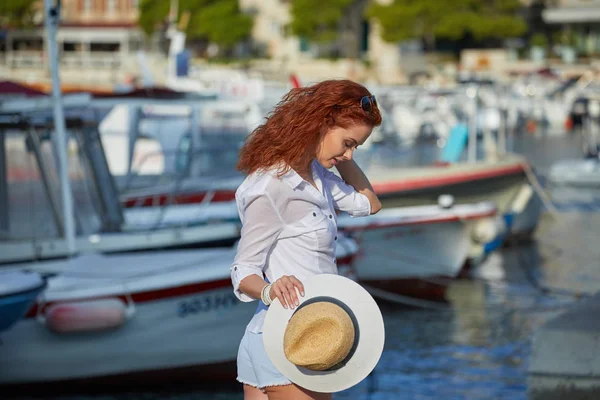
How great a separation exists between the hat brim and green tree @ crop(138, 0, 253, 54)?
73.8 meters

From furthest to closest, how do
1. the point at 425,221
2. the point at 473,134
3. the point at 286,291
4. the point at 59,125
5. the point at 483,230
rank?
the point at 473,134
the point at 483,230
the point at 425,221
the point at 59,125
the point at 286,291

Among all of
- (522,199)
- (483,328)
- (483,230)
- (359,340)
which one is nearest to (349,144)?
(359,340)

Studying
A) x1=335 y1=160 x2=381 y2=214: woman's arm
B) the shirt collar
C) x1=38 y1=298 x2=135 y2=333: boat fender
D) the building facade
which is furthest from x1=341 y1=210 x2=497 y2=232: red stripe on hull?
the building facade

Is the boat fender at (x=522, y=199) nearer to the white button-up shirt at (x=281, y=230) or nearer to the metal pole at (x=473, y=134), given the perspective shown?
the metal pole at (x=473, y=134)

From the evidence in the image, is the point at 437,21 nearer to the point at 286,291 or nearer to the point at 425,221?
the point at 425,221

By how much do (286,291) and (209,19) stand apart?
74287 millimetres

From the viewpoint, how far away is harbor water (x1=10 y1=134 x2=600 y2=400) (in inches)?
388

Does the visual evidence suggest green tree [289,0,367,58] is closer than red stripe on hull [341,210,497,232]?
No

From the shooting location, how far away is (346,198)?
4.27 m

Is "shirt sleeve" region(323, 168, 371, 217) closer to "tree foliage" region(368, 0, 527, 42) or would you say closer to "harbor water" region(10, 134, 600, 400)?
"harbor water" region(10, 134, 600, 400)

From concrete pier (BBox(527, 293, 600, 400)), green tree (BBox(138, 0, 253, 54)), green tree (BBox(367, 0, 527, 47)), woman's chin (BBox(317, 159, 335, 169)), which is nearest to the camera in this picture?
woman's chin (BBox(317, 159, 335, 169))

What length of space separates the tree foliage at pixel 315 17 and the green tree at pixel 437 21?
7.42 feet

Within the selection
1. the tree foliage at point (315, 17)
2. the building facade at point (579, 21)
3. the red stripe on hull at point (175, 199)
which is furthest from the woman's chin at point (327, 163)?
the building facade at point (579, 21)

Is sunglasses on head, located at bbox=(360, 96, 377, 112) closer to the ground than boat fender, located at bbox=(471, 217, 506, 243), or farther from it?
farther from it
